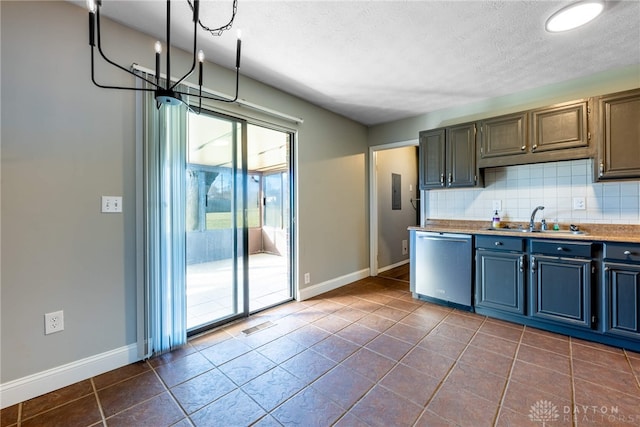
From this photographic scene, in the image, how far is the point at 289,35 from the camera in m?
2.07

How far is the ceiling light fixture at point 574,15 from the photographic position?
5.69 ft

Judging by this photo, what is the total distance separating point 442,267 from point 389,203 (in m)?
1.88

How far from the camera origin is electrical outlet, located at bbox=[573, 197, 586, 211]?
2.72m

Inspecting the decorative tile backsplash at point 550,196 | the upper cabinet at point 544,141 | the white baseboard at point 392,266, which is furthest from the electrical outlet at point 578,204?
the white baseboard at point 392,266

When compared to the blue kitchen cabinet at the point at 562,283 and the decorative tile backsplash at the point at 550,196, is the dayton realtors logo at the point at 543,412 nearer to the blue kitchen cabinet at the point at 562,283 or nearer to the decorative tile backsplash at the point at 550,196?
the blue kitchen cabinet at the point at 562,283

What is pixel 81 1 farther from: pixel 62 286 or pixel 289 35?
pixel 62 286

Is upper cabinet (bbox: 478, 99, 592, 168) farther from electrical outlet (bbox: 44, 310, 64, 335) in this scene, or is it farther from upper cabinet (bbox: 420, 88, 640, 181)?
electrical outlet (bbox: 44, 310, 64, 335)

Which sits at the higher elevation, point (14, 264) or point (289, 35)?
point (289, 35)

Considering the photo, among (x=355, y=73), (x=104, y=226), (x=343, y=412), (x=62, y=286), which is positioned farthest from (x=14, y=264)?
(x=355, y=73)

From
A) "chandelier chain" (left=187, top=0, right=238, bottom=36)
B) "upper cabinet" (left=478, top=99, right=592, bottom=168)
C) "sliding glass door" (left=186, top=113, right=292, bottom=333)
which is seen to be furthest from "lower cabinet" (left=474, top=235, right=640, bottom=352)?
"chandelier chain" (left=187, top=0, right=238, bottom=36)

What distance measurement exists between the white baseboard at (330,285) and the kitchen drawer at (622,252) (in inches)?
106

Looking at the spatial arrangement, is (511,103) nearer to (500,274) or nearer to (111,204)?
(500,274)

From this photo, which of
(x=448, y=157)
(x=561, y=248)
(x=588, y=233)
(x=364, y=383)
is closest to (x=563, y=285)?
(x=561, y=248)

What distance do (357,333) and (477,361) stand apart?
94 cm
